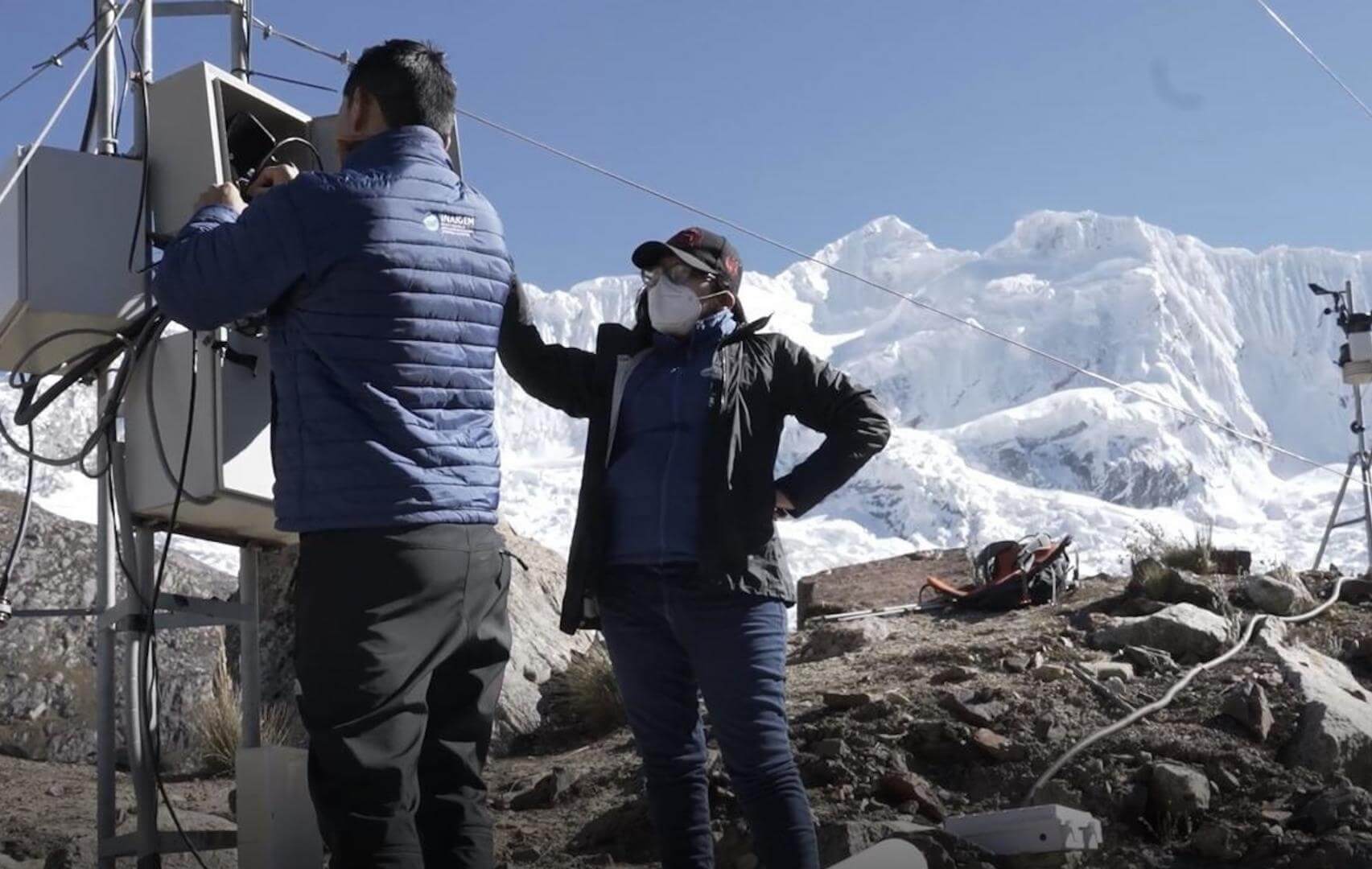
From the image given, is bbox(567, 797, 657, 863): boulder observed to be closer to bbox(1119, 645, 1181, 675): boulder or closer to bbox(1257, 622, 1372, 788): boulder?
bbox(1257, 622, 1372, 788): boulder

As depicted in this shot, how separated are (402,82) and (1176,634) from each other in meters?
4.58

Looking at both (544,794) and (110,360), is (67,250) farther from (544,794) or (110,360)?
(544,794)

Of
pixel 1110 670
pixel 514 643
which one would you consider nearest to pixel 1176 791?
pixel 1110 670

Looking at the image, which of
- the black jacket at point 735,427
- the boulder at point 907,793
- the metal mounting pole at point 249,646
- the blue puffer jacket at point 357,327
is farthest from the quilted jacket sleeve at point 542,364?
the boulder at point 907,793

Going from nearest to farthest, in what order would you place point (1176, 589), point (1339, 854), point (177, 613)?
point (177, 613), point (1339, 854), point (1176, 589)

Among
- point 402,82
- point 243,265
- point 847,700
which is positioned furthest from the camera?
point 847,700

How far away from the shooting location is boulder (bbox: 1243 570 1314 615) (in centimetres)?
798

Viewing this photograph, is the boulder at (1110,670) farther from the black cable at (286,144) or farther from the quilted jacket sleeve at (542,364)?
the black cable at (286,144)

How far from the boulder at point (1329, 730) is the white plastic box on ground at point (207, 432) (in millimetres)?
3264

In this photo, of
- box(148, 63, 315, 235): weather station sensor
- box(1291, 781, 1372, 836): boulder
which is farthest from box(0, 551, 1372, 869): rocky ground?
box(148, 63, 315, 235): weather station sensor

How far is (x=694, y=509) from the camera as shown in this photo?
13.1ft

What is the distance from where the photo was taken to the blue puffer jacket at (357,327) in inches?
131

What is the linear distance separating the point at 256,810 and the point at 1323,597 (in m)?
5.72

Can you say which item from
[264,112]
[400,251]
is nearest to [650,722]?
[400,251]
